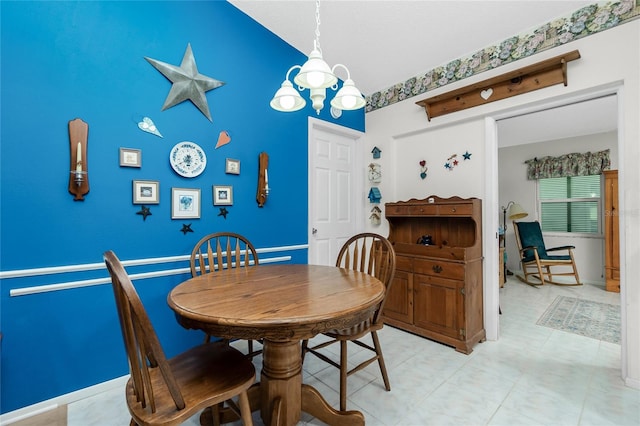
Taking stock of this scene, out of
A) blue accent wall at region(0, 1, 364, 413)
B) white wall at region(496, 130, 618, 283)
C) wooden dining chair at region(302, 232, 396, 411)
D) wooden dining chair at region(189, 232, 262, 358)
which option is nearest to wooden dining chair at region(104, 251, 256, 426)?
wooden dining chair at region(302, 232, 396, 411)

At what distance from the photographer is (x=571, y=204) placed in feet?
15.8

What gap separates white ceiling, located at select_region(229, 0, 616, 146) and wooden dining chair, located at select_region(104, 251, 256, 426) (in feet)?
7.96

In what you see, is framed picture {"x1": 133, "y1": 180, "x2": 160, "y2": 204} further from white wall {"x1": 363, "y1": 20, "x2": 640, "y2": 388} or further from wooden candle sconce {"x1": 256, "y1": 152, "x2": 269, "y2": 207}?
white wall {"x1": 363, "y1": 20, "x2": 640, "y2": 388}

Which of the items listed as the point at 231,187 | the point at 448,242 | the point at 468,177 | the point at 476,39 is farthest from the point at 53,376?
the point at 476,39

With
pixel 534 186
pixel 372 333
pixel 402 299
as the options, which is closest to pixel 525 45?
pixel 402 299

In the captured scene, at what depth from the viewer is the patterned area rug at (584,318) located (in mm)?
2618

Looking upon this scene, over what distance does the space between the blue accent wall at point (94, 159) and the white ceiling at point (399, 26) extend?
0.46m

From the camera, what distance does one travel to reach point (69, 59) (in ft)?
5.54

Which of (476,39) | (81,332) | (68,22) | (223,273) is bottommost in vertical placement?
(81,332)

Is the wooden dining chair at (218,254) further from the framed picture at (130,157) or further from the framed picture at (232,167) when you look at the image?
the framed picture at (130,157)

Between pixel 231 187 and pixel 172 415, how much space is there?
1.74m

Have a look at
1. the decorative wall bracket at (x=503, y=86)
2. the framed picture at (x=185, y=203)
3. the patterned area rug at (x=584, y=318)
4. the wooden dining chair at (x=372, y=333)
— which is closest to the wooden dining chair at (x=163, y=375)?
the wooden dining chair at (x=372, y=333)

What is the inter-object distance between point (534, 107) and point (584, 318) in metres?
2.37

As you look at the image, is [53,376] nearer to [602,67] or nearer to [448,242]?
[448,242]
